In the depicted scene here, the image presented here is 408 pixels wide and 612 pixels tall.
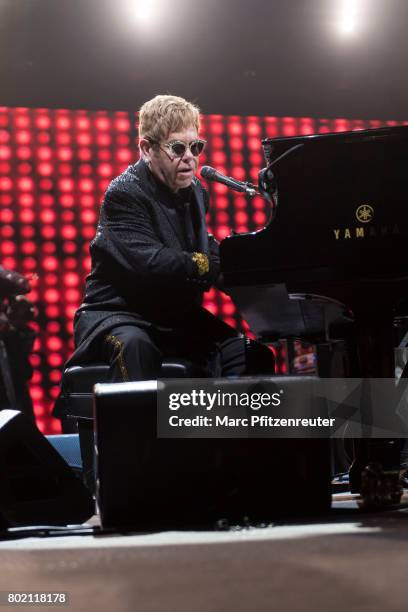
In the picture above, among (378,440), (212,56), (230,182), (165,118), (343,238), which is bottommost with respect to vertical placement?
(378,440)

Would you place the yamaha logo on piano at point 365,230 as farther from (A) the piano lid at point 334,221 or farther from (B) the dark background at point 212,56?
(B) the dark background at point 212,56

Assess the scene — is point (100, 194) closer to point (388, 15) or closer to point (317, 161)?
point (388, 15)

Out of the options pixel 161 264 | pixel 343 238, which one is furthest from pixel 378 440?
pixel 161 264

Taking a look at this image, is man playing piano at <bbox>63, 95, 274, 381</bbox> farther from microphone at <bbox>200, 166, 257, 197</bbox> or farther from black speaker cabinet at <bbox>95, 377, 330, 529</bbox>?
black speaker cabinet at <bbox>95, 377, 330, 529</bbox>

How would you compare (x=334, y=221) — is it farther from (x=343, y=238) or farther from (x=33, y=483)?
(x=33, y=483)

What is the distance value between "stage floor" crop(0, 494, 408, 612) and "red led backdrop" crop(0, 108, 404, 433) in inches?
128

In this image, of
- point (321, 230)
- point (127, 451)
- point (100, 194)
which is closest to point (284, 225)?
point (321, 230)

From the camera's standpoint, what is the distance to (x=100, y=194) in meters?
5.02

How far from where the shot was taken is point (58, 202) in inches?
195

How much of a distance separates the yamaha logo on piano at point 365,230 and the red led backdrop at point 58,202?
3138mm

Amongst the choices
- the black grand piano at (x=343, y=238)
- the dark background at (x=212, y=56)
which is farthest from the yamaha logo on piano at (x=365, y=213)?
the dark background at (x=212, y=56)

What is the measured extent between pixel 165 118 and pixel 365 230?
86cm

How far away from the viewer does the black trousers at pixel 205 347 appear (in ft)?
7.43

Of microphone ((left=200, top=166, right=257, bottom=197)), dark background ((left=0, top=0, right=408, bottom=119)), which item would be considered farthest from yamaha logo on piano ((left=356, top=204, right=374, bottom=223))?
dark background ((left=0, top=0, right=408, bottom=119))
